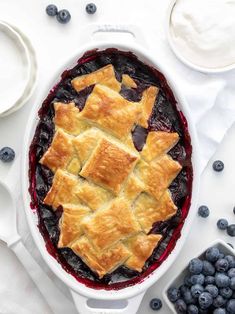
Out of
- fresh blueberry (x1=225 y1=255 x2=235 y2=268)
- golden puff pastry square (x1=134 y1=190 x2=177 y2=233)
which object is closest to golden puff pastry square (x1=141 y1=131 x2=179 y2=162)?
golden puff pastry square (x1=134 y1=190 x2=177 y2=233)

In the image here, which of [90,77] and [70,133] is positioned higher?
[90,77]

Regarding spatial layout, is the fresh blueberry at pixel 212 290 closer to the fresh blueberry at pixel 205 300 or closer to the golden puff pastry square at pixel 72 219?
the fresh blueberry at pixel 205 300

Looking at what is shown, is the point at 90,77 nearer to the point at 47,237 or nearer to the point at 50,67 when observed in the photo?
the point at 50,67

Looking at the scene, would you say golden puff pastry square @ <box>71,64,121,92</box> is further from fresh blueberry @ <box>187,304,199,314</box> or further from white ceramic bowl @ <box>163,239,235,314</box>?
fresh blueberry @ <box>187,304,199,314</box>

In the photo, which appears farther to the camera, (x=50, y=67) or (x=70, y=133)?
(x=50, y=67)

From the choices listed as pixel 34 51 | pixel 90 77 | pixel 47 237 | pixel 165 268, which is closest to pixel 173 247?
pixel 165 268

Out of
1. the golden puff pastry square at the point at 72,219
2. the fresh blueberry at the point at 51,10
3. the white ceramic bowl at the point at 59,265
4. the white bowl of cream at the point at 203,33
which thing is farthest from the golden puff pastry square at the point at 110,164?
the fresh blueberry at the point at 51,10

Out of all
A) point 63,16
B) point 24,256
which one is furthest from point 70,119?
point 24,256
